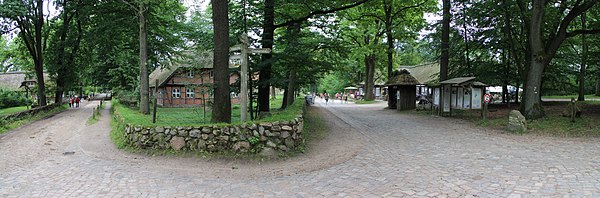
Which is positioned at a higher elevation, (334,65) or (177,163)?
(334,65)

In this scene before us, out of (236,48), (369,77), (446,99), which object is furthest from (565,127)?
(369,77)

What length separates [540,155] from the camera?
7.08 meters

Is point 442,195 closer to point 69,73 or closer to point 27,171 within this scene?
point 27,171

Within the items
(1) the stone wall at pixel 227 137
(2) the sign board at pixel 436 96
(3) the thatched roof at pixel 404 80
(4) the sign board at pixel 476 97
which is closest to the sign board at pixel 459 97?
(4) the sign board at pixel 476 97

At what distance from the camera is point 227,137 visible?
7270 millimetres

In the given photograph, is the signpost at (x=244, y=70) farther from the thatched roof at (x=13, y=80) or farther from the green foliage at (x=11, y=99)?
the thatched roof at (x=13, y=80)

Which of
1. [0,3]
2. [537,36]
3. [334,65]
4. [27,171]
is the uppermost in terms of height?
[0,3]

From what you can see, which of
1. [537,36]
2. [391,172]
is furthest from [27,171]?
[537,36]

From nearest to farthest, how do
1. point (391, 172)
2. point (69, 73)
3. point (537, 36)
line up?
point (391, 172) < point (537, 36) < point (69, 73)

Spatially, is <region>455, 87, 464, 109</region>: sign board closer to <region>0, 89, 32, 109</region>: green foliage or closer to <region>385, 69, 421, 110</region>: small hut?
<region>385, 69, 421, 110</region>: small hut

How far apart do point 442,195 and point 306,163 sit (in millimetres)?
2882

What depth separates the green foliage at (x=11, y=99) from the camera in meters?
36.5

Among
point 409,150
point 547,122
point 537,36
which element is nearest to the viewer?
point 409,150

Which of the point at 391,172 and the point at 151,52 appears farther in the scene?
the point at 151,52
